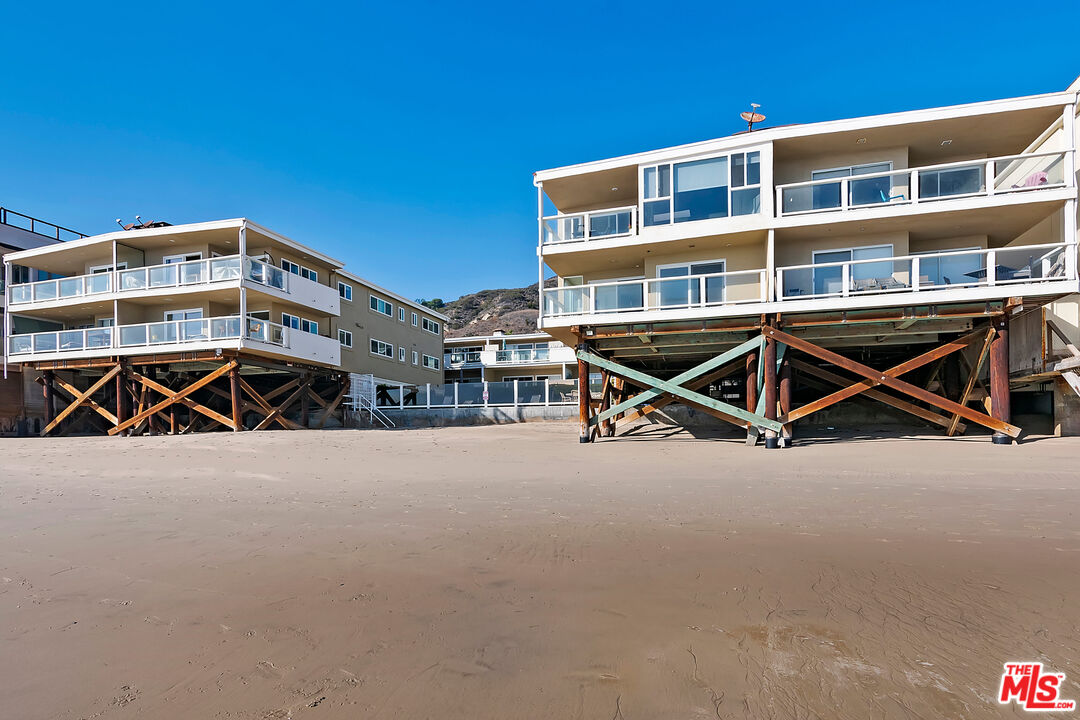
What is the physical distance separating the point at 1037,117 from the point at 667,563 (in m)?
16.0

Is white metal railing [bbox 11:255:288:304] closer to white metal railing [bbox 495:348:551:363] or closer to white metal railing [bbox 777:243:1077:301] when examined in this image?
white metal railing [bbox 777:243:1077:301]

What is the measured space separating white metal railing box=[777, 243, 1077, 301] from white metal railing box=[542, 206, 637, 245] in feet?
14.5

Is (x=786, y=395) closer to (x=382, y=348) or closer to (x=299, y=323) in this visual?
(x=299, y=323)

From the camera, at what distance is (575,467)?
1030 centimetres

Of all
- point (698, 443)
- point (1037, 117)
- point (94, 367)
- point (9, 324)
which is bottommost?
point (698, 443)

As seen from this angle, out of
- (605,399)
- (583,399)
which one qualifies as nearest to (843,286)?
(583,399)

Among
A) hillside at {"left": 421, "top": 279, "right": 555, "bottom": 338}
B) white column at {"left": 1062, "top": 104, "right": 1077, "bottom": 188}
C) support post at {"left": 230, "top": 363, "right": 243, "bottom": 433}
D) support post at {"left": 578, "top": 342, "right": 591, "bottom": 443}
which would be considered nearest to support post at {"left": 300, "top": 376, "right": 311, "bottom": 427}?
support post at {"left": 230, "top": 363, "right": 243, "bottom": 433}

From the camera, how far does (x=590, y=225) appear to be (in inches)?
623

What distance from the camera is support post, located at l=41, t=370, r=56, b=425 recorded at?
78.3 ft

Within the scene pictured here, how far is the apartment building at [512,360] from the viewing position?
3759 cm

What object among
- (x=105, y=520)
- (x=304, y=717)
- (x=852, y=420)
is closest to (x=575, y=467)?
(x=105, y=520)

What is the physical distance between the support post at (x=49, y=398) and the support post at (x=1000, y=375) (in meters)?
33.7

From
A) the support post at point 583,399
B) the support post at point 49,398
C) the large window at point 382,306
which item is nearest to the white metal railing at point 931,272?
the support post at point 583,399

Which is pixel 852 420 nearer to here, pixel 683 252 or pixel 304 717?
pixel 683 252
